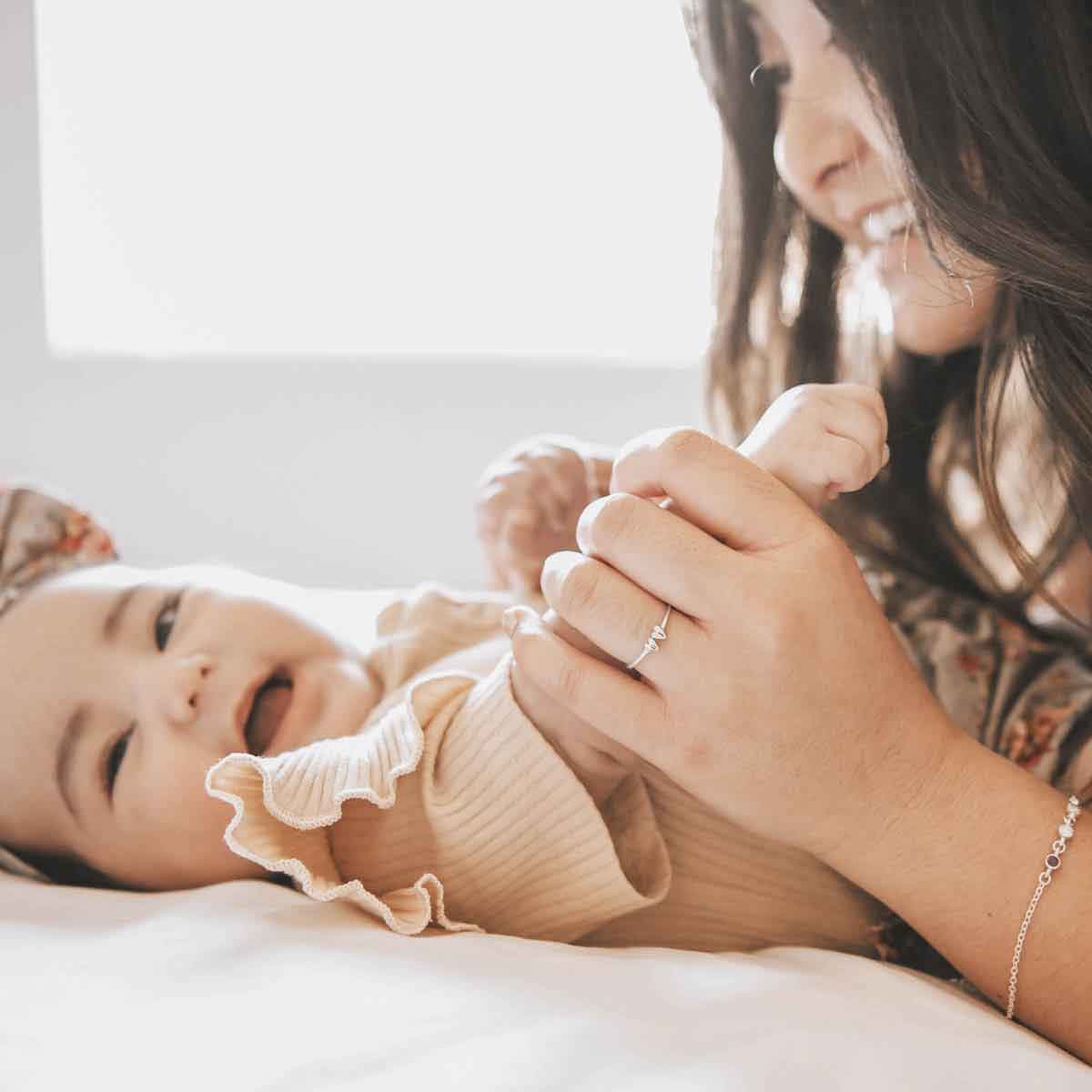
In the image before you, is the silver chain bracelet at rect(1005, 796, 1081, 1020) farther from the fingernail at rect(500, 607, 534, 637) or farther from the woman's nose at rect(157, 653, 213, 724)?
the woman's nose at rect(157, 653, 213, 724)

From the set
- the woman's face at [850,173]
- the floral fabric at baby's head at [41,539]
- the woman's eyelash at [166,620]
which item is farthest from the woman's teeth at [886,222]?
the floral fabric at baby's head at [41,539]

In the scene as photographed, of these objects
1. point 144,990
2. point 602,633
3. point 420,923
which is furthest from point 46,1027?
point 602,633

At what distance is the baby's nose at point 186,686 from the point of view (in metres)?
0.80

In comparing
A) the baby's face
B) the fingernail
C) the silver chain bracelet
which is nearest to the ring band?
the fingernail

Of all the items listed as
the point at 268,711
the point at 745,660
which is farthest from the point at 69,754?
the point at 745,660

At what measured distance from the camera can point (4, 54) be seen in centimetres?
176

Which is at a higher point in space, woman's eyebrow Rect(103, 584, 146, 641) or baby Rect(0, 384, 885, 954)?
woman's eyebrow Rect(103, 584, 146, 641)

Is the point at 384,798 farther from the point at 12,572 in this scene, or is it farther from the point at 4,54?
the point at 4,54

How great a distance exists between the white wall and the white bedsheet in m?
1.22

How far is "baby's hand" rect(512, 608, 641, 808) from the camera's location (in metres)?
0.65

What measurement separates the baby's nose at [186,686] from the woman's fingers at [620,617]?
333mm

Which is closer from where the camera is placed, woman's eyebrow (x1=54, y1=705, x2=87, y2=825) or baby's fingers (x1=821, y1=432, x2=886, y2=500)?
baby's fingers (x1=821, y1=432, x2=886, y2=500)

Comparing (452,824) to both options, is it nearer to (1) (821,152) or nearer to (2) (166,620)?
(2) (166,620)

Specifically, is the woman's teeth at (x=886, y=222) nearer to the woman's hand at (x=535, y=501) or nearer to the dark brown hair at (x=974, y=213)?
the dark brown hair at (x=974, y=213)
